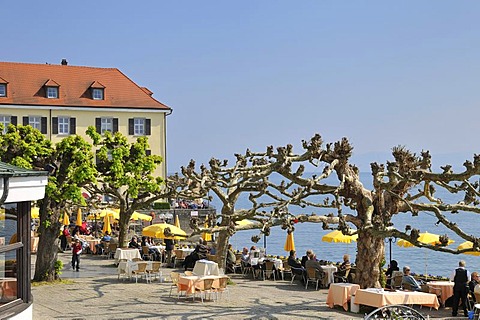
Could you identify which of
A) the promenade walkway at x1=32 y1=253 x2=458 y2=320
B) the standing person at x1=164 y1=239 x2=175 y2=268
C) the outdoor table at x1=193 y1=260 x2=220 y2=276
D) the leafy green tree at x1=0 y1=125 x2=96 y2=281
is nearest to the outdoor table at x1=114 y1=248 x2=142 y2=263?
the standing person at x1=164 y1=239 x2=175 y2=268

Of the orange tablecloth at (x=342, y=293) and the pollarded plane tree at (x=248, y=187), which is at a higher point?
the pollarded plane tree at (x=248, y=187)

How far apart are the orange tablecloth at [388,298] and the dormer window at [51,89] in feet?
157

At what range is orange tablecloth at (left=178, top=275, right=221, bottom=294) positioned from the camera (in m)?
21.4

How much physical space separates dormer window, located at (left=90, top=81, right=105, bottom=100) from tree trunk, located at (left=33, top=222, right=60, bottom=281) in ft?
132

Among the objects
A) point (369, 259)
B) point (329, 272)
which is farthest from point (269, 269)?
point (369, 259)

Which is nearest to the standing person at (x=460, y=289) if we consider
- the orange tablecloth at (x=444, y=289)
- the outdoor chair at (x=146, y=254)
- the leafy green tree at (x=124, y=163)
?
the orange tablecloth at (x=444, y=289)

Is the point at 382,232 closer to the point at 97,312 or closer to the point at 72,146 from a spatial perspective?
the point at 97,312

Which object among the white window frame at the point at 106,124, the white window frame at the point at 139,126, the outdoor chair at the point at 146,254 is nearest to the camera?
the outdoor chair at the point at 146,254

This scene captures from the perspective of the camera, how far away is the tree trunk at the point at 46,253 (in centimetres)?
2512

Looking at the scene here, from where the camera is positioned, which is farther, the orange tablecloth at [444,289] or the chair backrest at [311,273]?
the chair backrest at [311,273]

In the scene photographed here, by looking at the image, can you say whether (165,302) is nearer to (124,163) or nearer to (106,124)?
(124,163)

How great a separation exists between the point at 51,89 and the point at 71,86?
2.18 meters

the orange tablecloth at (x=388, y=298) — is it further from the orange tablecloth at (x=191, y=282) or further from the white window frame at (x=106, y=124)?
the white window frame at (x=106, y=124)

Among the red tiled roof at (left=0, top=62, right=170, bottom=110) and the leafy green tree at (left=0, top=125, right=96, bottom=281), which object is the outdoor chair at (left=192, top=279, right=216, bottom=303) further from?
the red tiled roof at (left=0, top=62, right=170, bottom=110)
